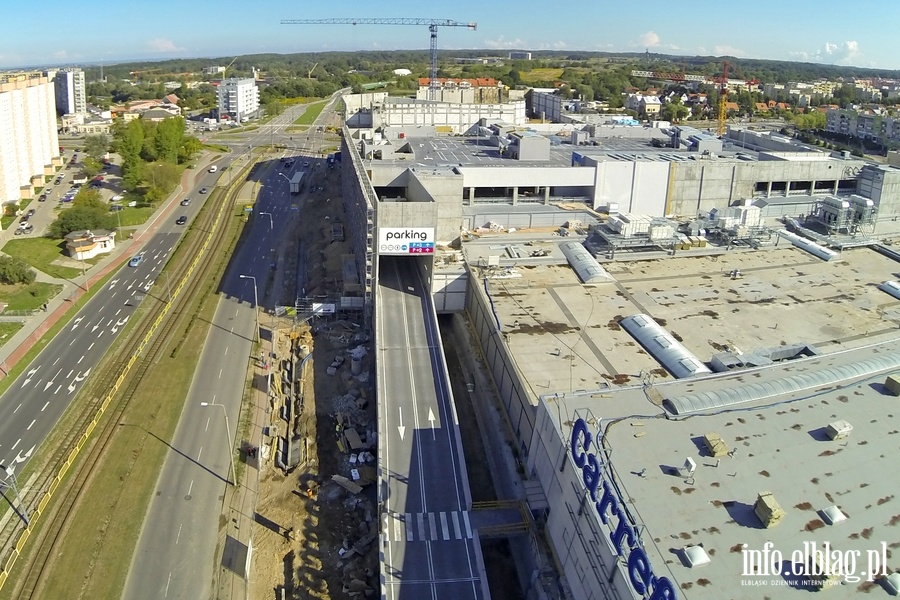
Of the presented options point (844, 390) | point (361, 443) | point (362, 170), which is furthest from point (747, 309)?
point (362, 170)

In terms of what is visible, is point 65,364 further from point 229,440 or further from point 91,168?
point 91,168

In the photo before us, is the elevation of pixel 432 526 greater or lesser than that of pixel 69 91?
lesser

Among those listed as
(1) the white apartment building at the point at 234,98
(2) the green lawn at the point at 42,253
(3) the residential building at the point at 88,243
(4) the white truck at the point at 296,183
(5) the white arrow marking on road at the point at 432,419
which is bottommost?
(5) the white arrow marking on road at the point at 432,419

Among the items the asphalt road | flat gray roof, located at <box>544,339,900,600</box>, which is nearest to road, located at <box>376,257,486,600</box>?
flat gray roof, located at <box>544,339,900,600</box>

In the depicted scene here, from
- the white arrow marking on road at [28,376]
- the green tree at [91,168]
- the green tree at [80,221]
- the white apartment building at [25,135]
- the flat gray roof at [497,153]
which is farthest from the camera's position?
the green tree at [91,168]

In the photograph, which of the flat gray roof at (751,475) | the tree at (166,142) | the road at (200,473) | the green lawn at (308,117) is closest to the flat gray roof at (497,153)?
the road at (200,473)

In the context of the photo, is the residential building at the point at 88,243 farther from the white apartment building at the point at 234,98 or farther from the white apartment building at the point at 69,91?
the white apartment building at the point at 69,91

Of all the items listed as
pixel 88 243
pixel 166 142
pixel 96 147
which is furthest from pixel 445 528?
pixel 96 147

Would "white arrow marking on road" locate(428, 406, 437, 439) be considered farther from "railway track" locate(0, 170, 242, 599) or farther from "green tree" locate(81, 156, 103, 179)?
"green tree" locate(81, 156, 103, 179)
